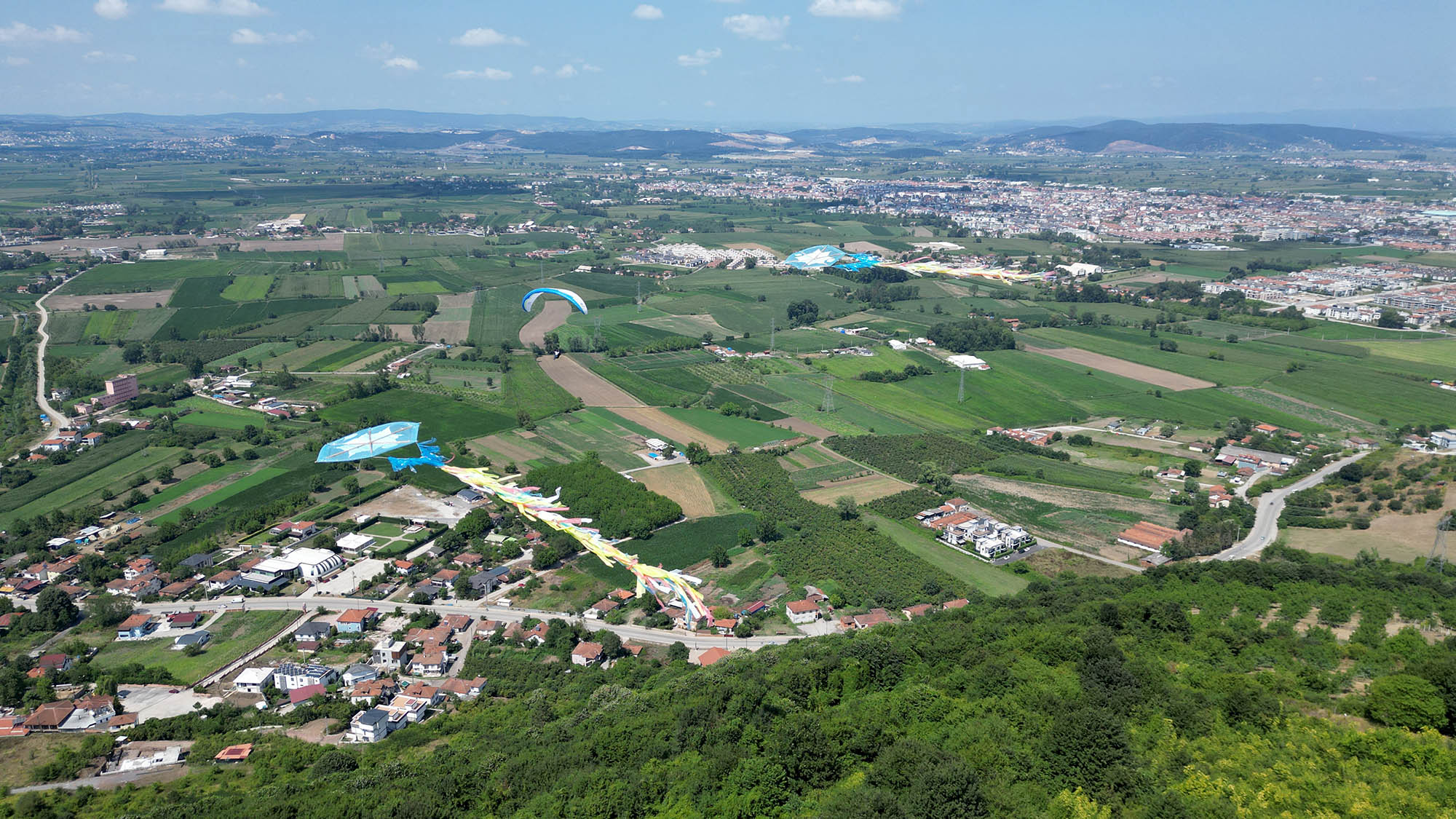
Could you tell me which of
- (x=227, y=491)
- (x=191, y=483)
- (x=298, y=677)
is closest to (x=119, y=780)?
(x=298, y=677)

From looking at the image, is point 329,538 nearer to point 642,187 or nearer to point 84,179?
point 642,187

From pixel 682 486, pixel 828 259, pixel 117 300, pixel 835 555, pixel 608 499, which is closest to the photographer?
pixel 835 555

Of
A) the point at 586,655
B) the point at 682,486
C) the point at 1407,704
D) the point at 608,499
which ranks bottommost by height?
the point at 586,655

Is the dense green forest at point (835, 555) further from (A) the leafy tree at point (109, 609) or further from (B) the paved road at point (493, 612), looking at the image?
(A) the leafy tree at point (109, 609)

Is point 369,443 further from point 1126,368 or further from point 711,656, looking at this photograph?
point 1126,368

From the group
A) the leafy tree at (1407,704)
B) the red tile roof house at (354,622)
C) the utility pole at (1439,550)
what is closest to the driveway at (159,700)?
the red tile roof house at (354,622)

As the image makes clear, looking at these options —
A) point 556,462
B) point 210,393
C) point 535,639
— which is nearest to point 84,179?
point 210,393
